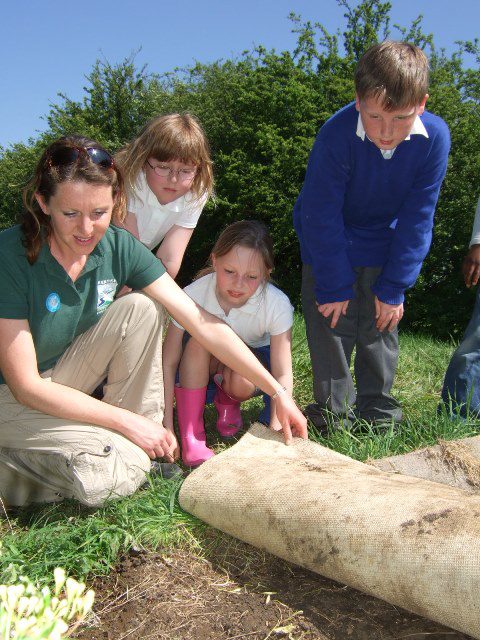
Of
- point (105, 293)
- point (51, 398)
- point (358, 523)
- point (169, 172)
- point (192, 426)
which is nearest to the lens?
point (358, 523)

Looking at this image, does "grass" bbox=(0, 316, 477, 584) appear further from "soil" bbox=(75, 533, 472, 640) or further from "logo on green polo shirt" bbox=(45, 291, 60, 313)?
"logo on green polo shirt" bbox=(45, 291, 60, 313)

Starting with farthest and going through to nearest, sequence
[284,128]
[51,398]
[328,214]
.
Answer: [284,128] → [328,214] → [51,398]

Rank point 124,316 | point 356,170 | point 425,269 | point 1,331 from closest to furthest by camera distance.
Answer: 1. point 1,331
2. point 124,316
3. point 356,170
4. point 425,269

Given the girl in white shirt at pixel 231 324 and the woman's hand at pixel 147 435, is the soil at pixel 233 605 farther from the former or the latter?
the girl in white shirt at pixel 231 324

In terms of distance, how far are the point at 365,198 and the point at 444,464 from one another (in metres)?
1.24

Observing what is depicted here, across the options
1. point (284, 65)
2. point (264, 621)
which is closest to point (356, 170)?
point (264, 621)

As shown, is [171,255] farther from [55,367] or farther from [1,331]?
[1,331]

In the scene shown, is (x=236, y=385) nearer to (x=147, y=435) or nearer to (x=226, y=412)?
(x=226, y=412)

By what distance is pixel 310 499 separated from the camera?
212cm

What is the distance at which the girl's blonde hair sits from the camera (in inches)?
124

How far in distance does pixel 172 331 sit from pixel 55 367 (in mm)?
668

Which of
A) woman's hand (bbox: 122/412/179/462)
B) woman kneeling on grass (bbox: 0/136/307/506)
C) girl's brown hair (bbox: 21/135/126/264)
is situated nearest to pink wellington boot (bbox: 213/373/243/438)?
woman kneeling on grass (bbox: 0/136/307/506)

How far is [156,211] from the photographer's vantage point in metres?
3.31

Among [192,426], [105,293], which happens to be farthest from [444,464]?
[105,293]
